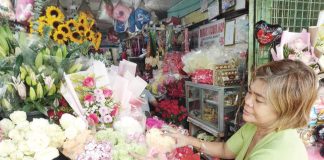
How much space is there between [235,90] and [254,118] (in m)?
1.28

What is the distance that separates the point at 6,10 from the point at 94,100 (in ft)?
3.32

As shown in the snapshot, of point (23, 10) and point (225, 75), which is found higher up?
point (23, 10)

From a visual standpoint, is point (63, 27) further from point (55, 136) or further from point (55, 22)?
point (55, 136)

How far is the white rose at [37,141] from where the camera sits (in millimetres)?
1001

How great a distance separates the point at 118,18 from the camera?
3.58 m

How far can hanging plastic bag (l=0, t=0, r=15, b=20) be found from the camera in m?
1.73

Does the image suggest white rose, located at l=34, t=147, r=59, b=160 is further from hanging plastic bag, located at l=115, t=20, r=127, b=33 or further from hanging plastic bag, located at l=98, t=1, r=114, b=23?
hanging plastic bag, located at l=115, t=20, r=127, b=33

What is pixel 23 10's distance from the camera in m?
1.99

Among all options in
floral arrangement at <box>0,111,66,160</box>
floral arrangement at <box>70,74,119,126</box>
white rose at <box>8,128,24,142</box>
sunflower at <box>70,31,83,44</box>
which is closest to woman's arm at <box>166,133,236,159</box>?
floral arrangement at <box>70,74,119,126</box>

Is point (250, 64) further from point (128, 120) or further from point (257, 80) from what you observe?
point (128, 120)

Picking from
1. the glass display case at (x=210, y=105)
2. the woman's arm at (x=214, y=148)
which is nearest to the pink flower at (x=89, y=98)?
the woman's arm at (x=214, y=148)

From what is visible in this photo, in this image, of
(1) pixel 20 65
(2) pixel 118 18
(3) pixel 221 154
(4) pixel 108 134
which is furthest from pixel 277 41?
(2) pixel 118 18

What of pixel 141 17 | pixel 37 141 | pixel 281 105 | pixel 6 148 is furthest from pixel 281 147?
pixel 141 17

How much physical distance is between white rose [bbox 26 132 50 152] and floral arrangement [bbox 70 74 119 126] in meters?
0.23
